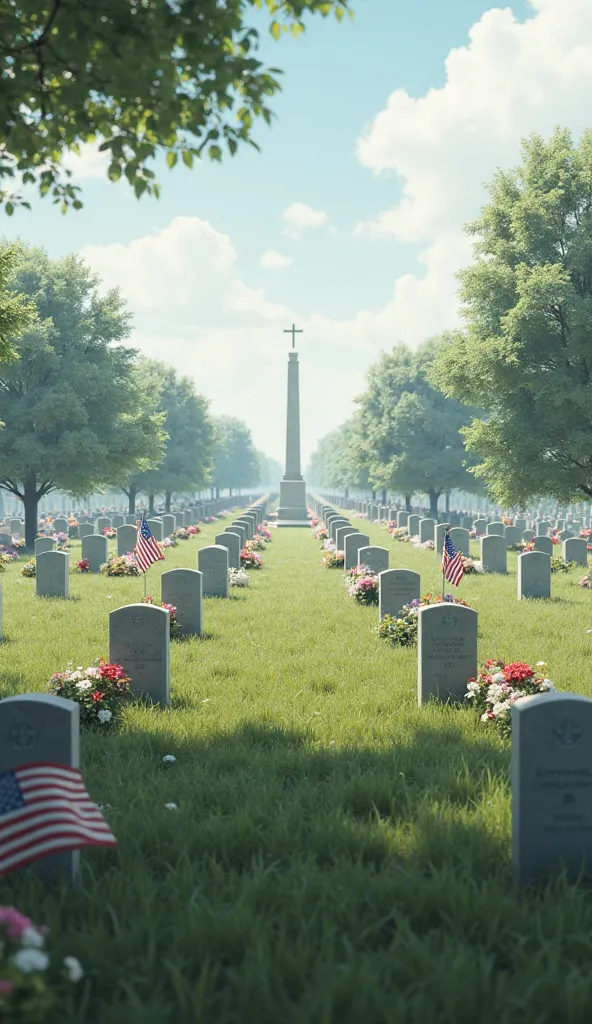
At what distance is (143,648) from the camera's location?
30.1 ft

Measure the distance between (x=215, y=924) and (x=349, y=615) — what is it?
1151cm

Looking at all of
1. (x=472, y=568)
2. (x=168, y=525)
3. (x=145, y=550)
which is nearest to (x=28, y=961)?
(x=145, y=550)

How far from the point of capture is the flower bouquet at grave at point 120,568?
73.7 ft

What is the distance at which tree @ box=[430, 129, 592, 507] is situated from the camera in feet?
58.0

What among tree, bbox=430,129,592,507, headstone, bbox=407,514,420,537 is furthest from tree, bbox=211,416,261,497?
tree, bbox=430,129,592,507

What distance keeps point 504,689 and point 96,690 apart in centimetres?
435

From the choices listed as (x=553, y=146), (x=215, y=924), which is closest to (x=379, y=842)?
(x=215, y=924)

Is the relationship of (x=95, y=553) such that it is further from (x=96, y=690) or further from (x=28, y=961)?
(x=28, y=961)

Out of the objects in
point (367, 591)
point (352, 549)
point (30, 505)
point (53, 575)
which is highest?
point (30, 505)

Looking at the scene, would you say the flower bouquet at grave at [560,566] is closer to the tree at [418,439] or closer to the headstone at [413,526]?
the headstone at [413,526]

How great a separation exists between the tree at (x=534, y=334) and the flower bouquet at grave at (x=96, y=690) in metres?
12.4

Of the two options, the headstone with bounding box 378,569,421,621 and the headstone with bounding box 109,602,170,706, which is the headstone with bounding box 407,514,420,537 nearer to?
the headstone with bounding box 378,569,421,621

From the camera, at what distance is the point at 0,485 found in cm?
3091

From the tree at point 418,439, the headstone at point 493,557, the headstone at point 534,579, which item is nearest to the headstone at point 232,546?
the headstone at point 493,557
